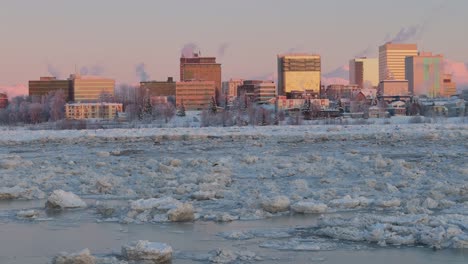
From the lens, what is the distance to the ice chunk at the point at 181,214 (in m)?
10.0

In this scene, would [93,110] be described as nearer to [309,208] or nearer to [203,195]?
[203,195]

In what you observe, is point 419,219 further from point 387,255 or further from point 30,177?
point 30,177

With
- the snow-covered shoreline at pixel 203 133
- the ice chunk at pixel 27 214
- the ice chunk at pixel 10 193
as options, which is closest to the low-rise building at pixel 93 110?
the snow-covered shoreline at pixel 203 133

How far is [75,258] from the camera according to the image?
7328 mm

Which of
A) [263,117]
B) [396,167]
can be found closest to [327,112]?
[263,117]

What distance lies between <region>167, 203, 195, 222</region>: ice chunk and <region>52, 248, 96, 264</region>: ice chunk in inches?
105

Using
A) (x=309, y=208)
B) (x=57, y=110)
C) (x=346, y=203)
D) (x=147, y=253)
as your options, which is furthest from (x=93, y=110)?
(x=147, y=253)

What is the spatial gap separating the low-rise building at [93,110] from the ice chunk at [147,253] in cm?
14039

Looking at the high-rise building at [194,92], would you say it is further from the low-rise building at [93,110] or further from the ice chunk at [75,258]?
the ice chunk at [75,258]

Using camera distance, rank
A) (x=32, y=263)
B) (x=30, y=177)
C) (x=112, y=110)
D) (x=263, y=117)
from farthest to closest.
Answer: (x=112, y=110), (x=263, y=117), (x=30, y=177), (x=32, y=263)

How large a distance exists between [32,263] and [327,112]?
372 feet

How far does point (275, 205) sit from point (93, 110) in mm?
144180

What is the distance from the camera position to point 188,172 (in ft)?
55.2

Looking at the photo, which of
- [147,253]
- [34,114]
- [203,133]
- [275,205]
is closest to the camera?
[147,253]
